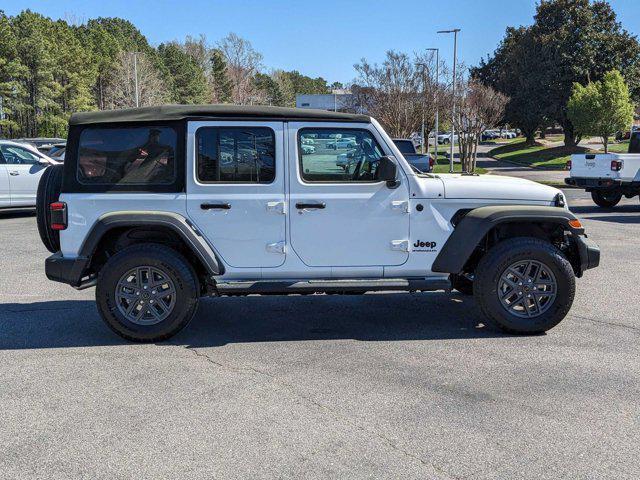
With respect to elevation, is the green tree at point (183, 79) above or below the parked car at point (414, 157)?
above

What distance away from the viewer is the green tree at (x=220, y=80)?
297 feet

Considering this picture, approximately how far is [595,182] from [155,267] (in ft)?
42.0

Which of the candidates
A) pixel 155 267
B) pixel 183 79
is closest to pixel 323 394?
pixel 155 267

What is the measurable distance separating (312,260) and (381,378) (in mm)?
1364

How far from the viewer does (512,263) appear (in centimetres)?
567

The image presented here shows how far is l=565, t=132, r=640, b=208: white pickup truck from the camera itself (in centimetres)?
1498

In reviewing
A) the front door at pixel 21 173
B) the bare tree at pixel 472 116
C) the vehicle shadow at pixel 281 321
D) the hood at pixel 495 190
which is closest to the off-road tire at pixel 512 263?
the vehicle shadow at pixel 281 321

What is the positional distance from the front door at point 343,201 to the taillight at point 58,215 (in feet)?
6.35

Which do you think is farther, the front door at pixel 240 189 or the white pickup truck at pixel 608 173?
the white pickup truck at pixel 608 173

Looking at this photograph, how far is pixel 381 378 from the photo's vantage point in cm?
476

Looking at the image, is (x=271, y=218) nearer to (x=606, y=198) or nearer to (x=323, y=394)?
(x=323, y=394)

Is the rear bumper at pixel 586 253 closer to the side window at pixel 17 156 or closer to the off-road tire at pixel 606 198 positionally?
the off-road tire at pixel 606 198

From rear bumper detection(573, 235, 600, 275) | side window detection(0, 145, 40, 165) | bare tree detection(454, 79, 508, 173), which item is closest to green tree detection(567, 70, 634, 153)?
bare tree detection(454, 79, 508, 173)

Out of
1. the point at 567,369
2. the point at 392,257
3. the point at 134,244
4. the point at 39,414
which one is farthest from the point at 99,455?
the point at 567,369
